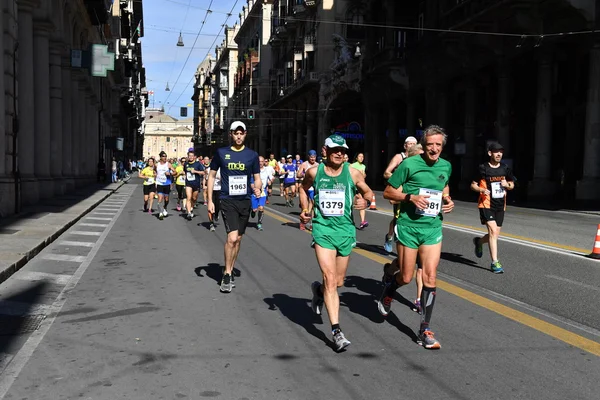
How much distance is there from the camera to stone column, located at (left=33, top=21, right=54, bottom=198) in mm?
21781

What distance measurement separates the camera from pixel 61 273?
862 centimetres

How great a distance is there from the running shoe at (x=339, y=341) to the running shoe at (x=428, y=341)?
2.05 feet

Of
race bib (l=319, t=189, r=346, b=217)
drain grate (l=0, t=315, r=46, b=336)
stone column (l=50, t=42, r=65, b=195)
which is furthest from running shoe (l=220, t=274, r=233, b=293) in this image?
stone column (l=50, t=42, r=65, b=195)

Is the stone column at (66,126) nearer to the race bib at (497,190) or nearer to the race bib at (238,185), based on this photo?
the race bib at (238,185)

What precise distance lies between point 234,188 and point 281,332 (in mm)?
2473

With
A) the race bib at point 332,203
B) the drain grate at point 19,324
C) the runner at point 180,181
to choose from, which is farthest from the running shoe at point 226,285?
the runner at point 180,181

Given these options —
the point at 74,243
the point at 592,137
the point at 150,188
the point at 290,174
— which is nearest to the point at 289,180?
the point at 290,174

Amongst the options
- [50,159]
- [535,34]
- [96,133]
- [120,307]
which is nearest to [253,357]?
[120,307]

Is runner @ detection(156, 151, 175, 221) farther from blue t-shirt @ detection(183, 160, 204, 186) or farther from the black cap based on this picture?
the black cap

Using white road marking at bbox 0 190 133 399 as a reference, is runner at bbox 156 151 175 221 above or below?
above

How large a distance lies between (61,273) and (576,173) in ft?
71.7

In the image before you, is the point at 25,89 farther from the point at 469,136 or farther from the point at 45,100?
the point at 469,136

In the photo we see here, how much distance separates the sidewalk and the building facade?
0.71 meters

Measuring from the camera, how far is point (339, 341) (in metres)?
4.81
